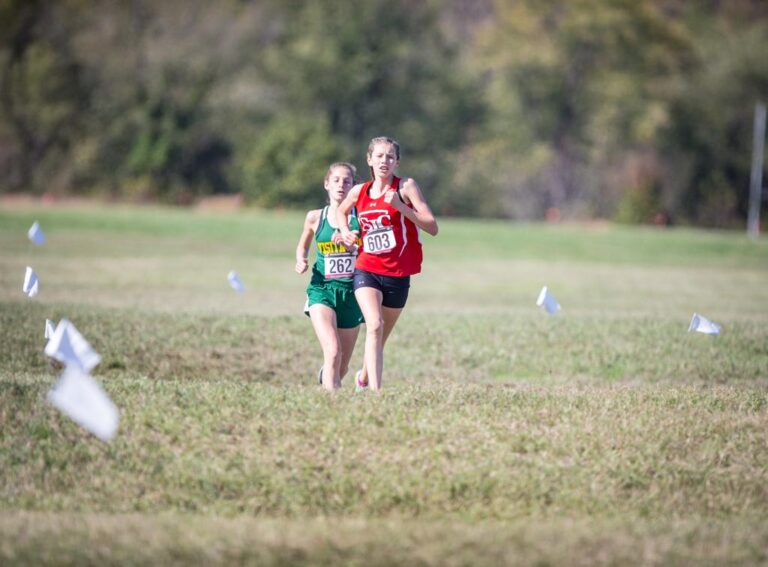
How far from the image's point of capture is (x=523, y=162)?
212 ft

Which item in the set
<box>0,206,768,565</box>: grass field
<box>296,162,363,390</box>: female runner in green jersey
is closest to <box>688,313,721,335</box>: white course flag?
<box>0,206,768,565</box>: grass field

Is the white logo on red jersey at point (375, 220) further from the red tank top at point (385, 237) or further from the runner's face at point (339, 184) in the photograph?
the runner's face at point (339, 184)

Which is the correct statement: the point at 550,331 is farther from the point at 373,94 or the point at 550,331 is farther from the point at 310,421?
the point at 373,94

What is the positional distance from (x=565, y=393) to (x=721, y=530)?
2562 mm

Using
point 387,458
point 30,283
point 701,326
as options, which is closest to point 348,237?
point 387,458

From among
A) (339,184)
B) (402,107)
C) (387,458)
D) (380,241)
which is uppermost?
(402,107)

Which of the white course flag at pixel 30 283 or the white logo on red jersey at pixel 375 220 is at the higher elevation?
the white logo on red jersey at pixel 375 220

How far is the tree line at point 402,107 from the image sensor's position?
198 feet

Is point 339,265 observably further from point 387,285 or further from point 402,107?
point 402,107

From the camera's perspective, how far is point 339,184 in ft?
32.3

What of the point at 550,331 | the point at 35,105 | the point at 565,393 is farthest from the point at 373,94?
the point at 565,393

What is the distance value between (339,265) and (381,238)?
0.59 m

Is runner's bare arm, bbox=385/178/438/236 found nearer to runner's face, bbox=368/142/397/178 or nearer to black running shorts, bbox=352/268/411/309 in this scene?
runner's face, bbox=368/142/397/178

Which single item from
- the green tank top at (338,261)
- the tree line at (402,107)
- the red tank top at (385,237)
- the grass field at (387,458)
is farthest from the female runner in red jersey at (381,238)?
the tree line at (402,107)
